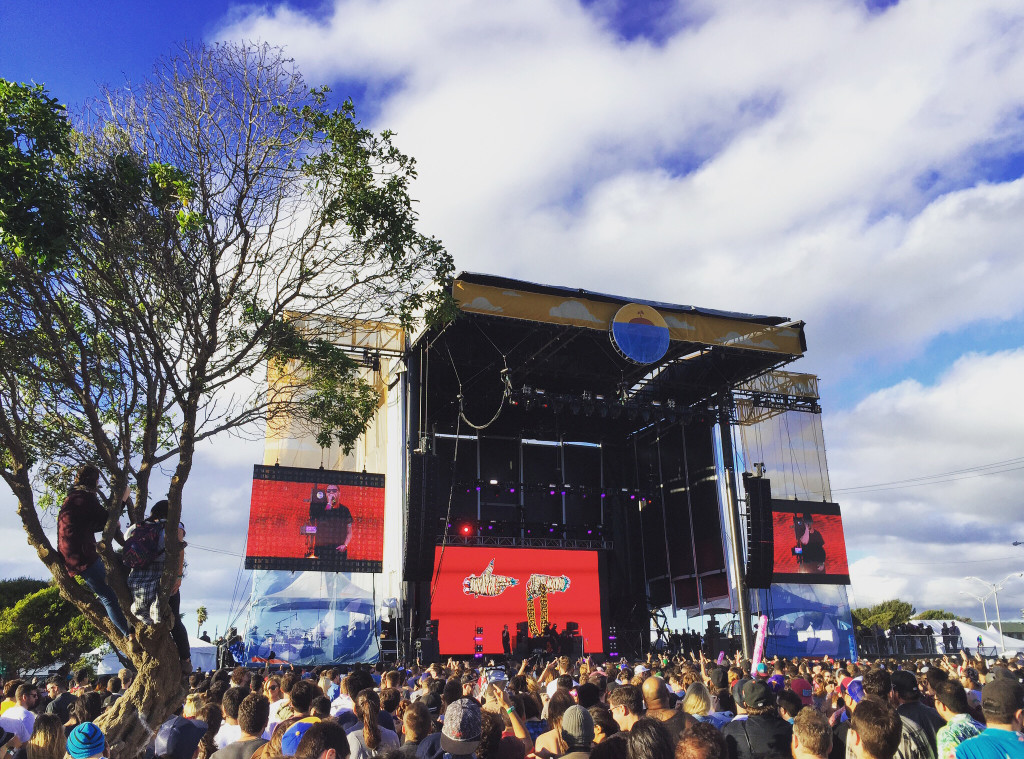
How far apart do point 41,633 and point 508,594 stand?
16.1 metres

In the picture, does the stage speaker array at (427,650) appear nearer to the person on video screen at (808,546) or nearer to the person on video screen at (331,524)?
the person on video screen at (331,524)

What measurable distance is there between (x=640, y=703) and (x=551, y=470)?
21.7 metres

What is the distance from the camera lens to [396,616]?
64.1 feet

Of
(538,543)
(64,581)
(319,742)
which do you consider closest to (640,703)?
(319,742)

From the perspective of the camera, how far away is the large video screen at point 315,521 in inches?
741

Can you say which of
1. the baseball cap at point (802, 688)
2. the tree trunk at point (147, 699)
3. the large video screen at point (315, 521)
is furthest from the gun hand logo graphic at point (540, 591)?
the tree trunk at point (147, 699)

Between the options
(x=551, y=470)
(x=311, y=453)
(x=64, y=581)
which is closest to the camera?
(x=64, y=581)

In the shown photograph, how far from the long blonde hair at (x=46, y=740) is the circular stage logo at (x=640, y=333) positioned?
1634 centimetres

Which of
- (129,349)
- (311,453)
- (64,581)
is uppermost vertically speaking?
(311,453)

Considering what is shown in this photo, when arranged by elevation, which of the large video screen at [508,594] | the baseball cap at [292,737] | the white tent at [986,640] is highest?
the large video screen at [508,594]

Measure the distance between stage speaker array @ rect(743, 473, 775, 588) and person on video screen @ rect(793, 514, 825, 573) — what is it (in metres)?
4.29

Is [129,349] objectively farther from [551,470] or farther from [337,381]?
[551,470]

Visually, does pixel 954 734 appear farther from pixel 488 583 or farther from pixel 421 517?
pixel 488 583

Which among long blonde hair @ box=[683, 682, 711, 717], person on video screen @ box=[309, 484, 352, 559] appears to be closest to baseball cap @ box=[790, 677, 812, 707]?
long blonde hair @ box=[683, 682, 711, 717]
